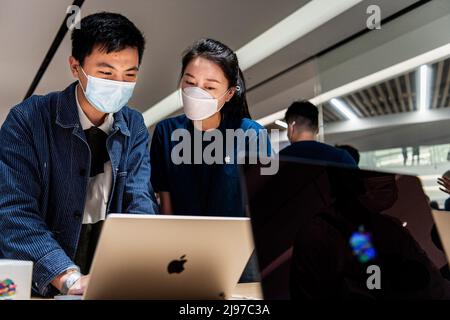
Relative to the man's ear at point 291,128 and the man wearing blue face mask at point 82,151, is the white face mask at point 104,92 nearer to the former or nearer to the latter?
the man wearing blue face mask at point 82,151

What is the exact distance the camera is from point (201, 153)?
5.55ft

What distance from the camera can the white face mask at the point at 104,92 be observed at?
1439 mm

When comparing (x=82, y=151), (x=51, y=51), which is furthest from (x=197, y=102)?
(x=51, y=51)

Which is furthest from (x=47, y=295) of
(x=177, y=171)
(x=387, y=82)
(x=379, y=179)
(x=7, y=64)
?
(x=7, y=64)

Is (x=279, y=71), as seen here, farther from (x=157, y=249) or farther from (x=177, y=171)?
(x=157, y=249)

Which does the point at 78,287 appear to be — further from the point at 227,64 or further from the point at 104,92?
the point at 227,64

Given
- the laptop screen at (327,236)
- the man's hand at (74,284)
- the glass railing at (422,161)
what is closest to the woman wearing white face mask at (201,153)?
the man's hand at (74,284)

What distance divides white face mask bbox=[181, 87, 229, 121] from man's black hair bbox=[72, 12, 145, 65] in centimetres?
29

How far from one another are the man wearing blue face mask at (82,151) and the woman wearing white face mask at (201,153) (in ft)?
0.54

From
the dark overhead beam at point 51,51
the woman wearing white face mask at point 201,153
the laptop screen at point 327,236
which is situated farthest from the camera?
the dark overhead beam at point 51,51

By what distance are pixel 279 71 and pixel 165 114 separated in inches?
61.8

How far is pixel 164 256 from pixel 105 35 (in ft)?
2.97

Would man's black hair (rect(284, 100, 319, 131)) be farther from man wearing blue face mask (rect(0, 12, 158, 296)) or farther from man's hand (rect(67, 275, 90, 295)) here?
man's hand (rect(67, 275, 90, 295))

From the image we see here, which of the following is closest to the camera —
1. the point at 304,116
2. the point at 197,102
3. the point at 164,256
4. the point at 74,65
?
the point at 164,256
